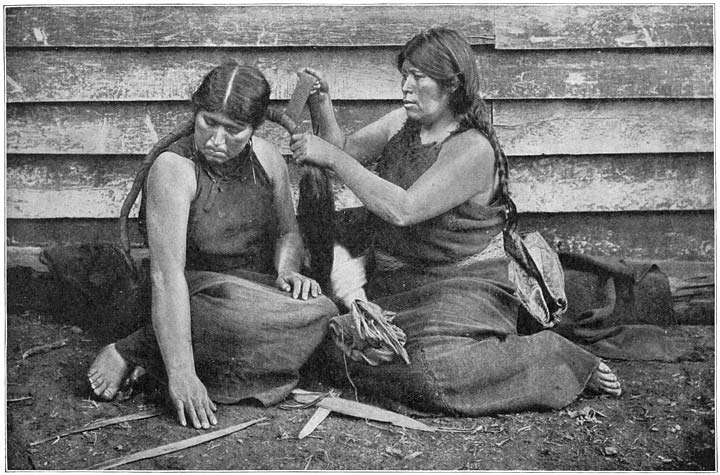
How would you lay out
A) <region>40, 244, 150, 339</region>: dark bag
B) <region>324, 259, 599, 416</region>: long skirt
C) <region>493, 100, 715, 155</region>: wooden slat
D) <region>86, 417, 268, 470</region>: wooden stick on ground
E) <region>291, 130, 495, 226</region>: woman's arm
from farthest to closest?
<region>493, 100, 715, 155</region>: wooden slat, <region>40, 244, 150, 339</region>: dark bag, <region>291, 130, 495, 226</region>: woman's arm, <region>324, 259, 599, 416</region>: long skirt, <region>86, 417, 268, 470</region>: wooden stick on ground

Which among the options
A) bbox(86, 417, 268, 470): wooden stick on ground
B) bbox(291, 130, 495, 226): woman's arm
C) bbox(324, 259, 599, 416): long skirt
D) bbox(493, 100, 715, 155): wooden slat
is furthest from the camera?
bbox(493, 100, 715, 155): wooden slat

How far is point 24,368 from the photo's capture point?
2539 mm

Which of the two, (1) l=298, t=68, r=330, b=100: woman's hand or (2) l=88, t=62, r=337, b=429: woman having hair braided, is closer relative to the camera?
(2) l=88, t=62, r=337, b=429: woman having hair braided

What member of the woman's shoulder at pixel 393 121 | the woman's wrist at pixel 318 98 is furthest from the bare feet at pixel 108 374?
the woman's shoulder at pixel 393 121

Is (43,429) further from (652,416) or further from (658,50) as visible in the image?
(658,50)

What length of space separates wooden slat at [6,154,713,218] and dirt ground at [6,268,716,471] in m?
0.53

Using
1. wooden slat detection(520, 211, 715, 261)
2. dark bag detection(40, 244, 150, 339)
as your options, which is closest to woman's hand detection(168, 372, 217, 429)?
dark bag detection(40, 244, 150, 339)

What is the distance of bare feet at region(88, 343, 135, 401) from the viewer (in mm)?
2434

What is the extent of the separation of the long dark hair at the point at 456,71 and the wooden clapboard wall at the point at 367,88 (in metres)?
0.07

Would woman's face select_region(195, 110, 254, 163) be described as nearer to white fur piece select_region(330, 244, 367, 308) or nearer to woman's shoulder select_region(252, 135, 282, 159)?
woman's shoulder select_region(252, 135, 282, 159)

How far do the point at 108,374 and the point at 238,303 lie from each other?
0.45 metres

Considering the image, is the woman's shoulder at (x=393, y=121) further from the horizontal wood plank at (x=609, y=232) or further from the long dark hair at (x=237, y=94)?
the horizontal wood plank at (x=609, y=232)

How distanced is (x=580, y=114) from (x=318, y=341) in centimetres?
116

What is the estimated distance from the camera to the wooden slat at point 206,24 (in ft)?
8.63
